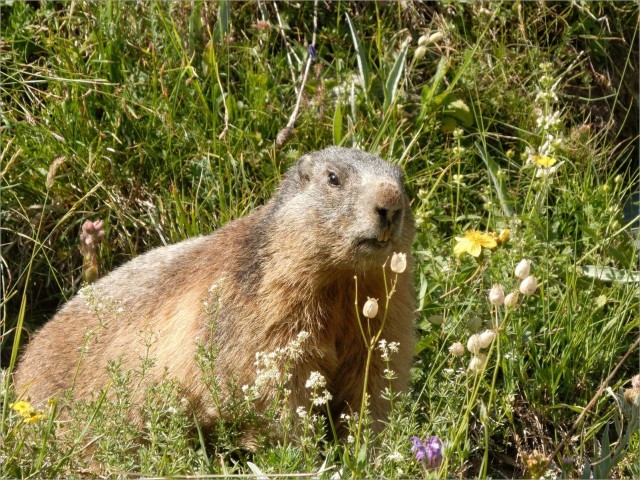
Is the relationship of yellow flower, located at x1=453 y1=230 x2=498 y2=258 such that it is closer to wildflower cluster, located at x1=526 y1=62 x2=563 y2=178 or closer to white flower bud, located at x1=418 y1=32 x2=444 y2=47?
wildflower cluster, located at x1=526 y1=62 x2=563 y2=178

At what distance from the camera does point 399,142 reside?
695cm

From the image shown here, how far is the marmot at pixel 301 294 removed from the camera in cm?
469

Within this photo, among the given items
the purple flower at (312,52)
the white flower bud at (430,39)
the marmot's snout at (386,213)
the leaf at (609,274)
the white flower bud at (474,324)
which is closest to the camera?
the marmot's snout at (386,213)

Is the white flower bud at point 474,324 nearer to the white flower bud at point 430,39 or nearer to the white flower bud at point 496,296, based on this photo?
the white flower bud at point 496,296

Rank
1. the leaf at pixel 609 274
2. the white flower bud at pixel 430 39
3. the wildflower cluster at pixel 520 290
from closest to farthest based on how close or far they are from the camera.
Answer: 1. the wildflower cluster at pixel 520 290
2. the leaf at pixel 609 274
3. the white flower bud at pixel 430 39

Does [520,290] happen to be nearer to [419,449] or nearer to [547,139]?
[419,449]

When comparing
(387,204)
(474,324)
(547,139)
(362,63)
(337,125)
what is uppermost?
(387,204)

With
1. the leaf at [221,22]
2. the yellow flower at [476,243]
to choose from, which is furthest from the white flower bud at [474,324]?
the leaf at [221,22]

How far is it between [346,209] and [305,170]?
58cm

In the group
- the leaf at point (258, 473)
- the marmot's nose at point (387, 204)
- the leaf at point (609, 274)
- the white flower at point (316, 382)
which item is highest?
the marmot's nose at point (387, 204)

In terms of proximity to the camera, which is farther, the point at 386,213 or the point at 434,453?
the point at 386,213

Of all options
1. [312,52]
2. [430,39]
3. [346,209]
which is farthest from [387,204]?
[312,52]

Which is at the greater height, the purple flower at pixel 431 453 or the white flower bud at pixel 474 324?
the purple flower at pixel 431 453

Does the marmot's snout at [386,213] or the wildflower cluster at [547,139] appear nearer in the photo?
the marmot's snout at [386,213]
